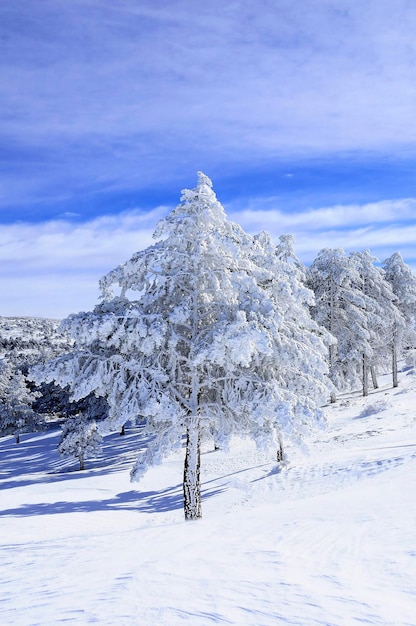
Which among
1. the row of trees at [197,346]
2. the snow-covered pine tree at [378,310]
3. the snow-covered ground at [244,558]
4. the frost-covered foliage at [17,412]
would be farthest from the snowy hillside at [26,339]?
the row of trees at [197,346]

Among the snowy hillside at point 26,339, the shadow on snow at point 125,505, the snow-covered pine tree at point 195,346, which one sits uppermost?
the snowy hillside at point 26,339

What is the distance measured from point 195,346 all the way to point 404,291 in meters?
26.0

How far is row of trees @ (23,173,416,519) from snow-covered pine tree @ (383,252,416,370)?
70.7ft

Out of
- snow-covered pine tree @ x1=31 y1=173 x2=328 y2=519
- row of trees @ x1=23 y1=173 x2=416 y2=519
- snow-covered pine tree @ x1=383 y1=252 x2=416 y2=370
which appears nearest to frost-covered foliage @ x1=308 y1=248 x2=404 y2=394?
snow-covered pine tree @ x1=383 y1=252 x2=416 y2=370

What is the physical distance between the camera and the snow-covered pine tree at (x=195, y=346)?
37.1 ft

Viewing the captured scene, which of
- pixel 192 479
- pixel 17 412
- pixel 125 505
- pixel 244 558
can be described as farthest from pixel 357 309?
pixel 17 412

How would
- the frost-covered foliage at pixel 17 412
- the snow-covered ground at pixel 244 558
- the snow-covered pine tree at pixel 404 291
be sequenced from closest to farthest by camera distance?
the snow-covered ground at pixel 244 558 < the snow-covered pine tree at pixel 404 291 < the frost-covered foliage at pixel 17 412

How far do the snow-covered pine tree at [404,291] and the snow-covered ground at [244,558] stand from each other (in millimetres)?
16745

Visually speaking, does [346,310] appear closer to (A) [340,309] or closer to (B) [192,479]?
(A) [340,309]

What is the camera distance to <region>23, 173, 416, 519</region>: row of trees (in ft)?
36.9

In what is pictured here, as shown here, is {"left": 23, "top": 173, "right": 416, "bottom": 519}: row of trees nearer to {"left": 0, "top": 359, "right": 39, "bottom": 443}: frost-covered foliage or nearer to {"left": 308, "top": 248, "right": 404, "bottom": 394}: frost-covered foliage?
{"left": 308, "top": 248, "right": 404, "bottom": 394}: frost-covered foliage

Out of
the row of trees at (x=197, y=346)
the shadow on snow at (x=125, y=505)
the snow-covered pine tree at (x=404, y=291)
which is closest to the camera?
the row of trees at (x=197, y=346)

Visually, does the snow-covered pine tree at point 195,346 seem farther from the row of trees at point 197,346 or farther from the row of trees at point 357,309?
the row of trees at point 357,309

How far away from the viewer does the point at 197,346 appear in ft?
37.6
